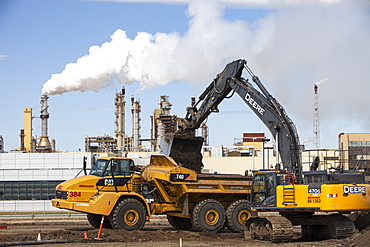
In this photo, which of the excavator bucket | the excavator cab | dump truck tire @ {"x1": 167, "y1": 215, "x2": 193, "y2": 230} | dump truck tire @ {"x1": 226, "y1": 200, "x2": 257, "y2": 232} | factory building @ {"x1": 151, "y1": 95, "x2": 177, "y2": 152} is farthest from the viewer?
factory building @ {"x1": 151, "y1": 95, "x2": 177, "y2": 152}

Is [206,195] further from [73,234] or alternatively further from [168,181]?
[73,234]

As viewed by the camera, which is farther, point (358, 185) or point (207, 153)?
point (207, 153)

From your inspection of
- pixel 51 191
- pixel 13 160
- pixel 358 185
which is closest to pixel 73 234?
pixel 358 185

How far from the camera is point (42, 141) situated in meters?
80.6

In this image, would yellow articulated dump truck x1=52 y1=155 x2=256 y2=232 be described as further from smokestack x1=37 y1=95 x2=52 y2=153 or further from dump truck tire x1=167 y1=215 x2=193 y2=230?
smokestack x1=37 y1=95 x2=52 y2=153

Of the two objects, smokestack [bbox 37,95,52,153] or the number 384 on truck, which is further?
smokestack [bbox 37,95,52,153]

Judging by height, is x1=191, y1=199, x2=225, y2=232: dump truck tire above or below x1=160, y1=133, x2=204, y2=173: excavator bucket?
below

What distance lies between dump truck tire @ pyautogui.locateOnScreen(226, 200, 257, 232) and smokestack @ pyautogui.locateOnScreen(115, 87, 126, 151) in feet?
187

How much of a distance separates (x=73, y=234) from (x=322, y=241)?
29.4 ft

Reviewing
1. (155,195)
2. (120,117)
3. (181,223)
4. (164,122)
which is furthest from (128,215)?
(120,117)

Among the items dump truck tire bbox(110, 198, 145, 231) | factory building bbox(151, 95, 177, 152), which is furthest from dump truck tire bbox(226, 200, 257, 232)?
factory building bbox(151, 95, 177, 152)

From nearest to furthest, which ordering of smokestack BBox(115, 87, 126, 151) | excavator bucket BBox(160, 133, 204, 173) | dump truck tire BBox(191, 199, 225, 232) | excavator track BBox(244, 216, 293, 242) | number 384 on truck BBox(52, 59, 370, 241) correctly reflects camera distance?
1. number 384 on truck BBox(52, 59, 370, 241)
2. excavator track BBox(244, 216, 293, 242)
3. dump truck tire BBox(191, 199, 225, 232)
4. excavator bucket BBox(160, 133, 204, 173)
5. smokestack BBox(115, 87, 126, 151)

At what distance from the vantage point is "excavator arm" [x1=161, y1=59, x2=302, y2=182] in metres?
20.7

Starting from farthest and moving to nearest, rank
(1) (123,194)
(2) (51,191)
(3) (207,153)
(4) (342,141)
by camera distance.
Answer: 1. (4) (342,141)
2. (3) (207,153)
3. (2) (51,191)
4. (1) (123,194)
